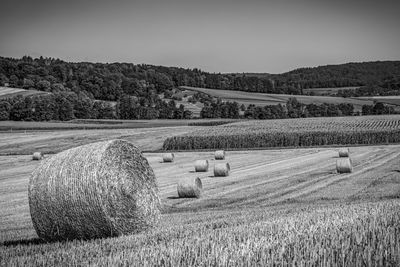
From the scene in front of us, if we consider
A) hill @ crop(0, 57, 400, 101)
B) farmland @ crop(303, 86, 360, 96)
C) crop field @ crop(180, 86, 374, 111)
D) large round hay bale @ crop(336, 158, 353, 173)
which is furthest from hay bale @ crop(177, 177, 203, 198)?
farmland @ crop(303, 86, 360, 96)

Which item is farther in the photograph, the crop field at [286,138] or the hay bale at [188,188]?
the crop field at [286,138]

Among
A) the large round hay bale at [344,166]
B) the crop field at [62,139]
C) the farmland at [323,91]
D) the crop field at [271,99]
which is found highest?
the farmland at [323,91]

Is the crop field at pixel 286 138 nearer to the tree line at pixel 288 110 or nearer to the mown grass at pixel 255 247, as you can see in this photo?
the tree line at pixel 288 110

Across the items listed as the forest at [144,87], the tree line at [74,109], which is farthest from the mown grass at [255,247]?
the forest at [144,87]

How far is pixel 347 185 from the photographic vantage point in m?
21.2

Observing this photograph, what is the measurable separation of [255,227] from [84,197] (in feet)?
11.3

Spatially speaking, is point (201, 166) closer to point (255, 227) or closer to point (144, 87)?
point (255, 227)

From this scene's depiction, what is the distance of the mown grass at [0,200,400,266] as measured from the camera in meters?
6.41

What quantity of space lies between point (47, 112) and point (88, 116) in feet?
27.6

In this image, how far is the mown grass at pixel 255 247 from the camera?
6410 mm

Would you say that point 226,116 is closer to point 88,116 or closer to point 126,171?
point 88,116

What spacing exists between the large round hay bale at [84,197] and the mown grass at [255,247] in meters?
0.57

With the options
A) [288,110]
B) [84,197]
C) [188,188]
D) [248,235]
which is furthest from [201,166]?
[288,110]

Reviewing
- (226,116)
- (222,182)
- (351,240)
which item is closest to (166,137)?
(222,182)
